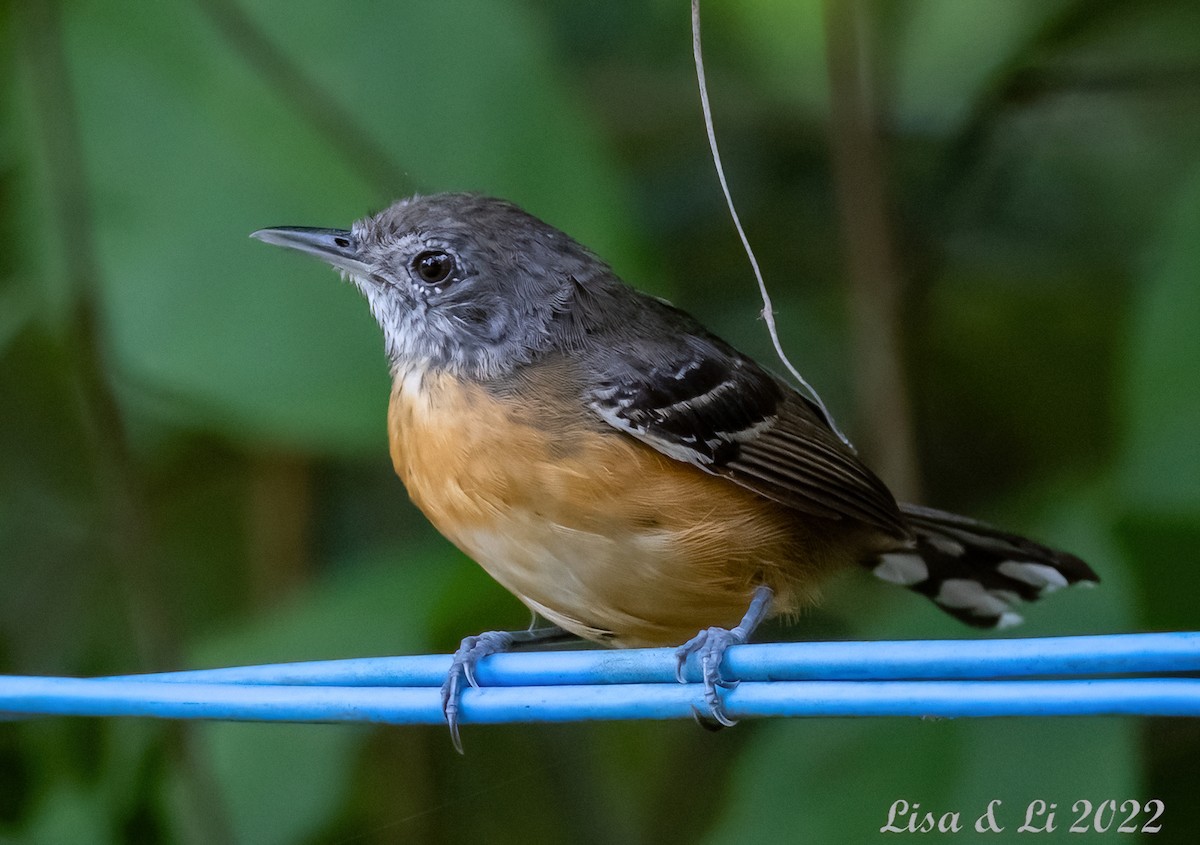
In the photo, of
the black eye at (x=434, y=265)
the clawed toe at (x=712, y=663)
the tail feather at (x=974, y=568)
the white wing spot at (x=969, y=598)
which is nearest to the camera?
the clawed toe at (x=712, y=663)

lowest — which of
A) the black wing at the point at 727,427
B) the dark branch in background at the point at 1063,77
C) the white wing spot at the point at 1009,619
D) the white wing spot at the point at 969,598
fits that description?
the black wing at the point at 727,427

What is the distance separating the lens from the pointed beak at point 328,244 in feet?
10.7

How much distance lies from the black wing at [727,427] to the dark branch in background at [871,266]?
685 millimetres

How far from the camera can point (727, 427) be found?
3.10m

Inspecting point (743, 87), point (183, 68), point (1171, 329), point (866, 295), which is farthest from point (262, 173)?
point (1171, 329)

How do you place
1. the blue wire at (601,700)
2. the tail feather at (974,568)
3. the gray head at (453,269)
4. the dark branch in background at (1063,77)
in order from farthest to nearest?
the dark branch in background at (1063,77)
the tail feather at (974,568)
the gray head at (453,269)
the blue wire at (601,700)

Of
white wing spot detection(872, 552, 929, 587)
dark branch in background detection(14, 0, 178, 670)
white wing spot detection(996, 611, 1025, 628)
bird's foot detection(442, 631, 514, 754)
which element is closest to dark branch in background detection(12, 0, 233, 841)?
dark branch in background detection(14, 0, 178, 670)

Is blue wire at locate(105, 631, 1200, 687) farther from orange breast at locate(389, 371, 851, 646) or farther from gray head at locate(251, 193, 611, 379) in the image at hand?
gray head at locate(251, 193, 611, 379)

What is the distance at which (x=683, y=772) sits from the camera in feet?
13.4

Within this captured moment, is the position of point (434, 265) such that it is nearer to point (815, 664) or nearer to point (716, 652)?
point (716, 652)

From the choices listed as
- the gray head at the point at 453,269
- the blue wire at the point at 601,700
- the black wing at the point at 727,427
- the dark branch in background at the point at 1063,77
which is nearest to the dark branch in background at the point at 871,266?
the dark branch in background at the point at 1063,77

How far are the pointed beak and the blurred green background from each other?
35 cm

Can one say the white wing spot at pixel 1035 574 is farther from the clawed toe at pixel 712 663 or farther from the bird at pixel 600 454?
the clawed toe at pixel 712 663

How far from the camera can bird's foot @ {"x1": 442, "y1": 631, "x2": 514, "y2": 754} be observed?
2166mm
